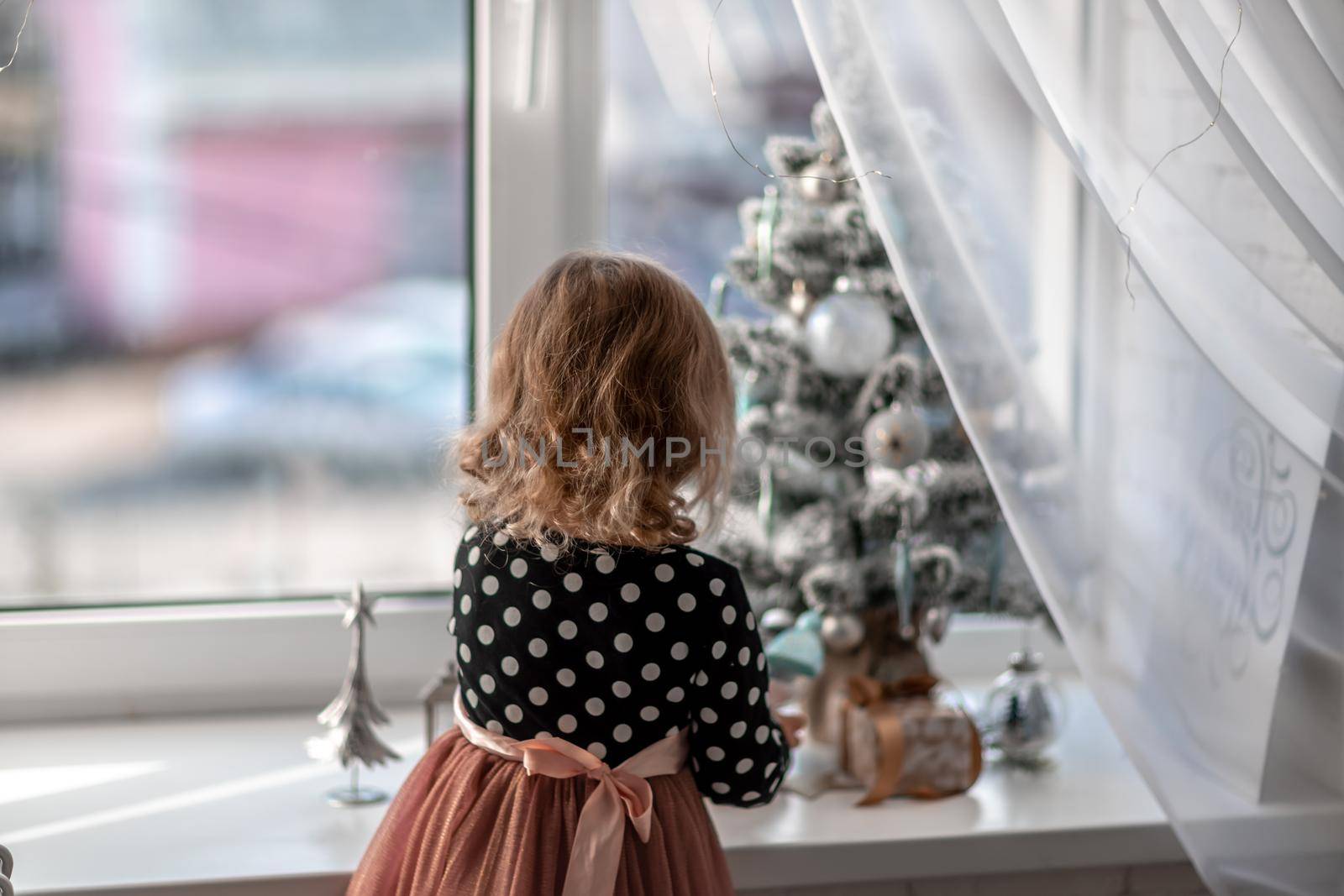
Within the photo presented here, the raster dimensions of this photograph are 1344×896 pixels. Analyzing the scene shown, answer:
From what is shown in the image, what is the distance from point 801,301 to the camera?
131cm

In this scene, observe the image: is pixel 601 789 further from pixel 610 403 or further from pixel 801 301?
pixel 801 301

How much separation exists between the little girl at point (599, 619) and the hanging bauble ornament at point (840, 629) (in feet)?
0.89

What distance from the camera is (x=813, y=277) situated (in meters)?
1.31

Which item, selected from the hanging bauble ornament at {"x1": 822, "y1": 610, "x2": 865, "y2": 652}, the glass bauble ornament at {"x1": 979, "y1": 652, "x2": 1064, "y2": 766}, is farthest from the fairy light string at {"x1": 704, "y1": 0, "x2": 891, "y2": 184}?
the glass bauble ornament at {"x1": 979, "y1": 652, "x2": 1064, "y2": 766}

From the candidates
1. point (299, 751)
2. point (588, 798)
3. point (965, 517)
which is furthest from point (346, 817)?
point (965, 517)

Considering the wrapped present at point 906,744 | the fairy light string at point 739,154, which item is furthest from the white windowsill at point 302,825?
the fairy light string at point 739,154

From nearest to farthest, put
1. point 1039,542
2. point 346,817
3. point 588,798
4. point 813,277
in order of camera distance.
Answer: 1. point 588,798
2. point 1039,542
3. point 346,817
4. point 813,277

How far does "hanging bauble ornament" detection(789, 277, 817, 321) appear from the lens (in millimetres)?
1311

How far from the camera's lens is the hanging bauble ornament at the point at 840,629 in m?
1.29

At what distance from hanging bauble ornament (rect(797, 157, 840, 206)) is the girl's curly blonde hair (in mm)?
333

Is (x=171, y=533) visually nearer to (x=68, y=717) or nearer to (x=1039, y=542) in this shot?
(x=68, y=717)

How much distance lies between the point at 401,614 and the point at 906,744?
24.8 inches

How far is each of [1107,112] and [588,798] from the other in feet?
2.34

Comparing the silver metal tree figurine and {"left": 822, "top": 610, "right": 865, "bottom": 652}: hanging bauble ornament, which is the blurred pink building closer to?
the silver metal tree figurine
